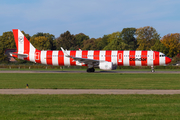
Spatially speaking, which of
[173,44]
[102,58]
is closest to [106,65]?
[102,58]

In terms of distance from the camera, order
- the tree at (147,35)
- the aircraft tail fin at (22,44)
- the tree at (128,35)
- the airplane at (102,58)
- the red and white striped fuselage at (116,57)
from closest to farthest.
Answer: the airplane at (102,58)
the red and white striped fuselage at (116,57)
the aircraft tail fin at (22,44)
the tree at (147,35)
the tree at (128,35)

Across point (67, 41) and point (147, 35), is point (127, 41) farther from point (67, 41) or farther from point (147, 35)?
point (67, 41)

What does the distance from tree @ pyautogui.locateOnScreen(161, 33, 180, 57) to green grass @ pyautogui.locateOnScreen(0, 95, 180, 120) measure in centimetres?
11124

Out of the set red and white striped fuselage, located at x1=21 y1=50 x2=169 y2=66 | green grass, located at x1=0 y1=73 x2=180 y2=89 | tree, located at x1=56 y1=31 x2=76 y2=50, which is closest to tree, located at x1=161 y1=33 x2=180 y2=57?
tree, located at x1=56 y1=31 x2=76 y2=50

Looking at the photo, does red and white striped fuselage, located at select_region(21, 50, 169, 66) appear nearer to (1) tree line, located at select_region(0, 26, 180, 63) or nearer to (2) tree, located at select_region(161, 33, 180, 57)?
(1) tree line, located at select_region(0, 26, 180, 63)

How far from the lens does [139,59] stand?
4947 cm

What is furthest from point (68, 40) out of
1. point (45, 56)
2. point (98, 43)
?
point (45, 56)

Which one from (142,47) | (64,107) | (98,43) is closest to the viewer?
(64,107)

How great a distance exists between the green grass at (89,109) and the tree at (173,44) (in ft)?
365

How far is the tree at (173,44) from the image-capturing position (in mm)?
123875

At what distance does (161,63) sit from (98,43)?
11137cm

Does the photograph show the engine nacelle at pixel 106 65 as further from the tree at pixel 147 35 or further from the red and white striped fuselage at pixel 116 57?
the tree at pixel 147 35

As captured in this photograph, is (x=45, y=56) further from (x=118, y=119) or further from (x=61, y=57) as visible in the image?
(x=118, y=119)

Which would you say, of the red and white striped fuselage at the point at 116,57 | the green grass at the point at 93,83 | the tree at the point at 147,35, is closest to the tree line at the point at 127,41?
the tree at the point at 147,35
